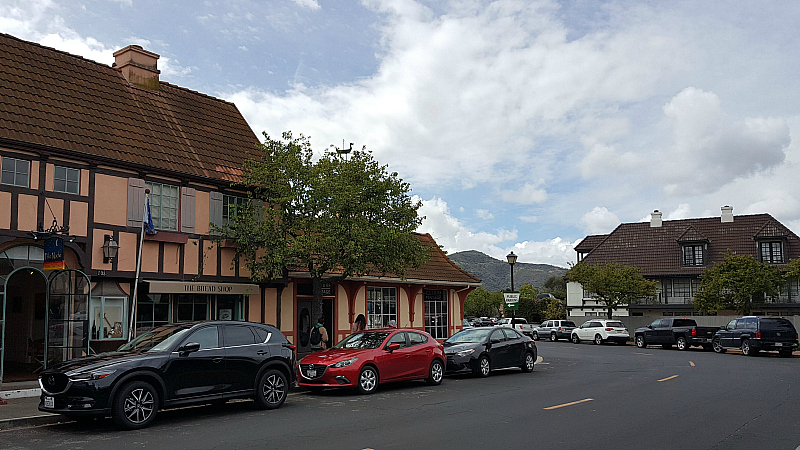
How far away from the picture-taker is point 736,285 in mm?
40125

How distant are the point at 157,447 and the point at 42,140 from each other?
9.43 metres

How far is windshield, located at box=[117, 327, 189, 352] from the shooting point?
36.4ft

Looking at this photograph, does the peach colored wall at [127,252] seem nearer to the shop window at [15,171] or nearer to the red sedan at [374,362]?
the shop window at [15,171]

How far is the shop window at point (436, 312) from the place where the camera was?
27312 millimetres

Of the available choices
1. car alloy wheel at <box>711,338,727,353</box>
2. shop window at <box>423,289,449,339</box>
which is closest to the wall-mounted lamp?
shop window at <box>423,289,449,339</box>

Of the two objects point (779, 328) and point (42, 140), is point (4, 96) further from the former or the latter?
point (779, 328)

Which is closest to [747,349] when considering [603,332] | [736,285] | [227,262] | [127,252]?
[603,332]

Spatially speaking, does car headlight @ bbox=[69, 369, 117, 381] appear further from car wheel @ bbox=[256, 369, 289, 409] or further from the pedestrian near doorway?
the pedestrian near doorway

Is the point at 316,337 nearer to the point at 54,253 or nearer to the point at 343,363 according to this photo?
the point at 343,363

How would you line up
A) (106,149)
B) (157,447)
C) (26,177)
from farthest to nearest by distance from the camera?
(106,149)
(26,177)
(157,447)

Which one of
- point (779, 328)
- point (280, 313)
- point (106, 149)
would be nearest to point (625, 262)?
point (779, 328)

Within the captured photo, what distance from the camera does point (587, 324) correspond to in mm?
41625

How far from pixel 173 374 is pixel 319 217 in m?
7.99

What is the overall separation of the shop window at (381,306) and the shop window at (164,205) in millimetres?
8669
